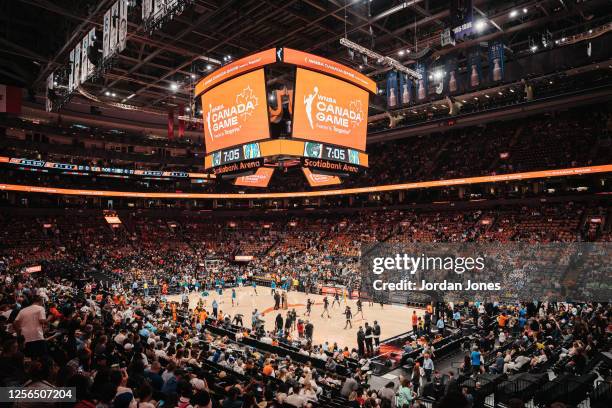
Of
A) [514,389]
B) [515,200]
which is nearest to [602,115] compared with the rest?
[515,200]

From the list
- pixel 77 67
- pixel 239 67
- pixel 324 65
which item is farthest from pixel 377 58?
pixel 77 67

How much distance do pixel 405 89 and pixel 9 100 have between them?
63.0ft

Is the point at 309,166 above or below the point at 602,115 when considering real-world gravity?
below

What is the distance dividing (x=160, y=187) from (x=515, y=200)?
37497mm

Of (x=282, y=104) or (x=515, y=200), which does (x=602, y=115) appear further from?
(x=282, y=104)

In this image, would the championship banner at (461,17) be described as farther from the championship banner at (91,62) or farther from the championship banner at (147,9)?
the championship banner at (91,62)

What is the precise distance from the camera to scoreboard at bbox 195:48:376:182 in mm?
9227

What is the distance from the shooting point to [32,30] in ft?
58.4

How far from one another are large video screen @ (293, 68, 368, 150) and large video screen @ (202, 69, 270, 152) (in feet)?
2.88

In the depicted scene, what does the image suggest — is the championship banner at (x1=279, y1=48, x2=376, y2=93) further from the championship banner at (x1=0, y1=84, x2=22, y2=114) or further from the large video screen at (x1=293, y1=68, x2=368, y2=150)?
the championship banner at (x1=0, y1=84, x2=22, y2=114)

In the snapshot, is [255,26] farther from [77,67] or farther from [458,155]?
[458,155]

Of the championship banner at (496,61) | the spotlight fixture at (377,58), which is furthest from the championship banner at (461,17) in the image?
the championship banner at (496,61)

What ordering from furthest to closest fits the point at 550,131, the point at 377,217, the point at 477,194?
the point at 377,217 < the point at 477,194 < the point at 550,131

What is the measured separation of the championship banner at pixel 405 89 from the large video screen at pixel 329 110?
8.66 m
